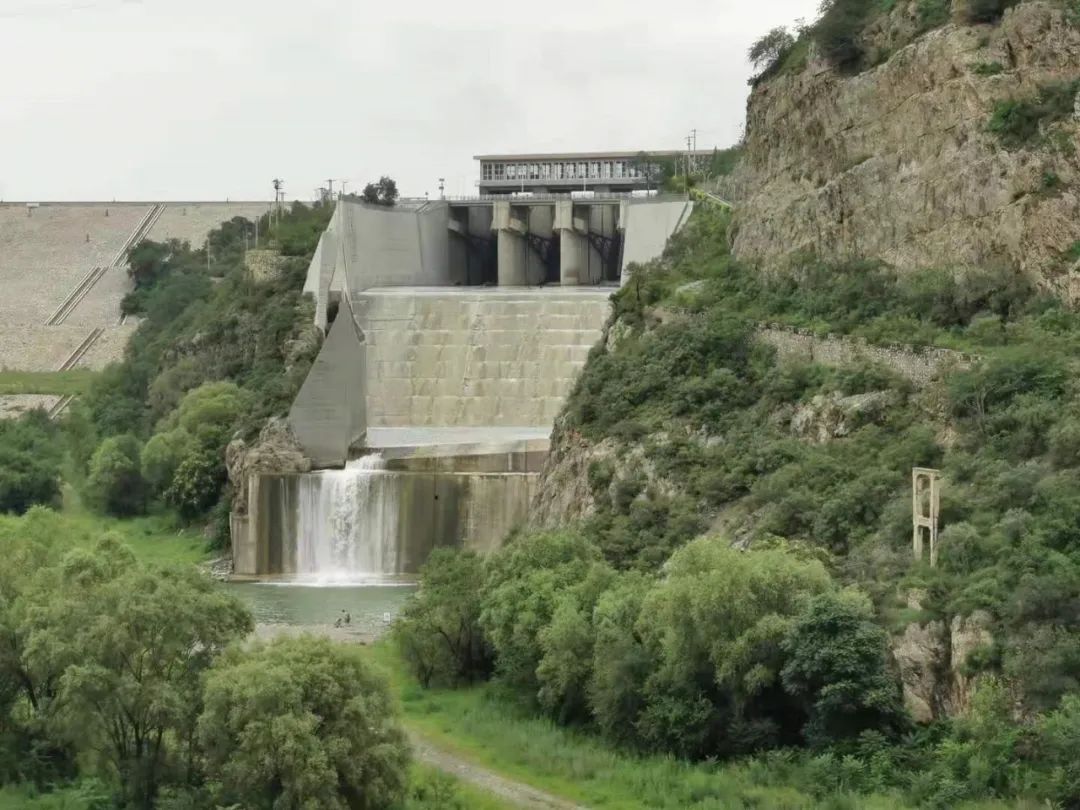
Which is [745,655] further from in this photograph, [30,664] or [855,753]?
[30,664]

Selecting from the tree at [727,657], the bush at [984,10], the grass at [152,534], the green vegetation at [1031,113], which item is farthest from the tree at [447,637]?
the grass at [152,534]

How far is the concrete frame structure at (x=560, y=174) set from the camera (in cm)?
10262

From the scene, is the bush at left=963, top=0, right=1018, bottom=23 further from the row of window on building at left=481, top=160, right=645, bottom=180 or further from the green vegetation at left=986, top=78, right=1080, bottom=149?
the row of window on building at left=481, top=160, right=645, bottom=180

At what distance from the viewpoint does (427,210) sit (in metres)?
84.4

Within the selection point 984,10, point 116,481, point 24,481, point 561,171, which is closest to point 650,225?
point 116,481

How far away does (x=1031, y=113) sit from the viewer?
48188 mm

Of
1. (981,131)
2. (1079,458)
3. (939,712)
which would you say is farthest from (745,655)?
(981,131)

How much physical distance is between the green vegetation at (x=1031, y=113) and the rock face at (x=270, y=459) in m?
27.4

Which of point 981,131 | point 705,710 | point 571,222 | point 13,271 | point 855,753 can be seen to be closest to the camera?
A: point 855,753

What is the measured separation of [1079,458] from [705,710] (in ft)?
27.9

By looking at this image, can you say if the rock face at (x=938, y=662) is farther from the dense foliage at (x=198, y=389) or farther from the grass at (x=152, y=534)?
the dense foliage at (x=198, y=389)

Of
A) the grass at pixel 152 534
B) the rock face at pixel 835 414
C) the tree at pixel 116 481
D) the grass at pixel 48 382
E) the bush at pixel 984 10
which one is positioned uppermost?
the bush at pixel 984 10

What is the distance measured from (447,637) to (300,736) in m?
12.3

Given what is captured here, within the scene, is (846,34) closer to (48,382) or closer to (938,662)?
(938,662)
